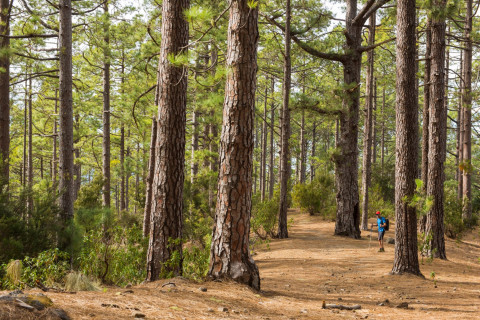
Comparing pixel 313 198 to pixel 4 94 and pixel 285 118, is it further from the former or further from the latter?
pixel 4 94

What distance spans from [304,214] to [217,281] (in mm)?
15274

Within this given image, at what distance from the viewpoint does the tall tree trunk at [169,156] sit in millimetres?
5711

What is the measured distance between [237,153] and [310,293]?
2539mm

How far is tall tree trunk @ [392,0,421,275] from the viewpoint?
7102mm

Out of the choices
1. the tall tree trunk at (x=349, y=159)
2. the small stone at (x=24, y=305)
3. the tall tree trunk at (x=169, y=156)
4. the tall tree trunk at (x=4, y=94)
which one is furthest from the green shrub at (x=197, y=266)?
the tall tree trunk at (x=349, y=159)

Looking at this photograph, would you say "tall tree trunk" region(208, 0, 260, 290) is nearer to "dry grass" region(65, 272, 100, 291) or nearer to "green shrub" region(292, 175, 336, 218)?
"dry grass" region(65, 272, 100, 291)

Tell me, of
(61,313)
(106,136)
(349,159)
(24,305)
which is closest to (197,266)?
(61,313)

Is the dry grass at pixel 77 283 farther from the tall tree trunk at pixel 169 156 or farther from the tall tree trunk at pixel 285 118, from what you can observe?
the tall tree trunk at pixel 285 118

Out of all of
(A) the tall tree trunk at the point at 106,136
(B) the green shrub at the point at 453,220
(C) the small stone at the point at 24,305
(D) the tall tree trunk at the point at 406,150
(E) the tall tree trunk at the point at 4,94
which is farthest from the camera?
(A) the tall tree trunk at the point at 106,136

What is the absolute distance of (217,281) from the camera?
4.93m

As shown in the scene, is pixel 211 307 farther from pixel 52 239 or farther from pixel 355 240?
pixel 355 240

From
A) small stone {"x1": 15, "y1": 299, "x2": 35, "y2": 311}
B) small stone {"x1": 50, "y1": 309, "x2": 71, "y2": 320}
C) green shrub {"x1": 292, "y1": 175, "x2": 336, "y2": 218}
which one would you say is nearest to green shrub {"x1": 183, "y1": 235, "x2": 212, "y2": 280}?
small stone {"x1": 50, "y1": 309, "x2": 71, "y2": 320}

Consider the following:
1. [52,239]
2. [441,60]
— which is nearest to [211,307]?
[52,239]

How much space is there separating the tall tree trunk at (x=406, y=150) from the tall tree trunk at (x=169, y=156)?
4.26 metres
